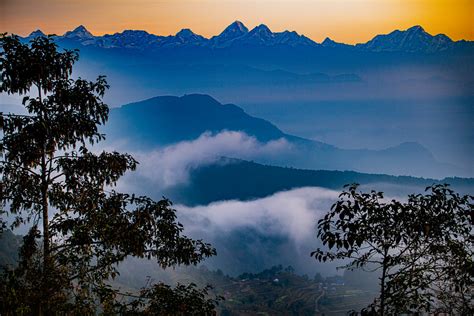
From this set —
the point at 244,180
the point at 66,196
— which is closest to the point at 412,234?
the point at 66,196

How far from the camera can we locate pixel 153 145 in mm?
195625

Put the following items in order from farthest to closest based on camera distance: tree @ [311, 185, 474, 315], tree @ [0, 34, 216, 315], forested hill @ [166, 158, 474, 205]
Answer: forested hill @ [166, 158, 474, 205] → tree @ [0, 34, 216, 315] → tree @ [311, 185, 474, 315]

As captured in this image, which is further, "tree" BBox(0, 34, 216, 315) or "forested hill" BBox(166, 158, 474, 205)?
"forested hill" BBox(166, 158, 474, 205)

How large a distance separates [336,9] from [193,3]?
70.7 ft

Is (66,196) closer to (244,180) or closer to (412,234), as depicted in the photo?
(412,234)

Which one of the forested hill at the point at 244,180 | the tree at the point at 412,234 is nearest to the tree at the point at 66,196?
the tree at the point at 412,234

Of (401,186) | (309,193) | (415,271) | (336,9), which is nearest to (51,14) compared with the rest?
(415,271)

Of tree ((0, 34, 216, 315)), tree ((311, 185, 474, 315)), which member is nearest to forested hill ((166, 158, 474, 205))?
tree ((0, 34, 216, 315))

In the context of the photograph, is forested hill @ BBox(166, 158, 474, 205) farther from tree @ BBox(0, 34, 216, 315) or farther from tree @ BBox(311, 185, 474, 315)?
tree @ BBox(311, 185, 474, 315)

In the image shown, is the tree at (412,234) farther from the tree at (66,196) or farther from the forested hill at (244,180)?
the forested hill at (244,180)

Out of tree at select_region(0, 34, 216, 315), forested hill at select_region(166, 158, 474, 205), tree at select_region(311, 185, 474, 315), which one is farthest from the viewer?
forested hill at select_region(166, 158, 474, 205)

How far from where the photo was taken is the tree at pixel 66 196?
167 inches

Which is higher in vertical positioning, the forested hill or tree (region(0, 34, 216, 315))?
the forested hill

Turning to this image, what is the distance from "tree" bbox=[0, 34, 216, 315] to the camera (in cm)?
423
